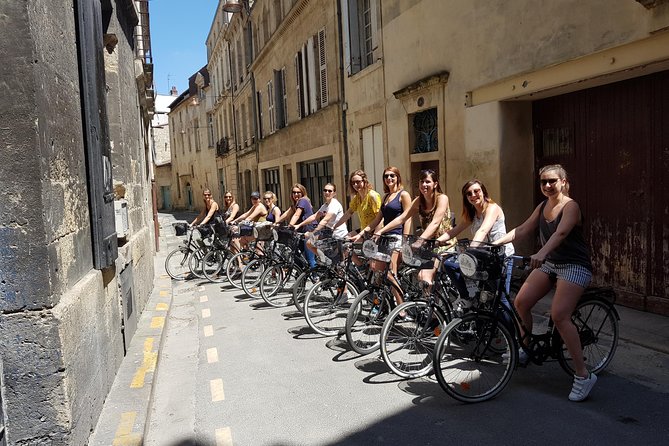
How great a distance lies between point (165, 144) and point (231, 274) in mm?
44476

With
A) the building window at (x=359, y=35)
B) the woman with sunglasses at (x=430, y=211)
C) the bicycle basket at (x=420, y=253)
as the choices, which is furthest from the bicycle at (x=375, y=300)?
the building window at (x=359, y=35)

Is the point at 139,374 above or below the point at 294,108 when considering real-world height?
below

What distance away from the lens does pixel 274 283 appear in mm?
8086

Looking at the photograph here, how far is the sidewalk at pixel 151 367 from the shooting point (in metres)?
4.00

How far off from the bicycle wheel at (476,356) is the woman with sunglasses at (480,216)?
0.80 metres

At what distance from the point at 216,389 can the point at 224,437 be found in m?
0.94

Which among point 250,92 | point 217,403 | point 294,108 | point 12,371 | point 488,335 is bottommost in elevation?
point 217,403

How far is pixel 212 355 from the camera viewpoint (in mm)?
5766

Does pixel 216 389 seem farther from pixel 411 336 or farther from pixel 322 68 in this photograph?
pixel 322 68

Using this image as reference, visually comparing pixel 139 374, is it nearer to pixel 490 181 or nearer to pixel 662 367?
pixel 662 367

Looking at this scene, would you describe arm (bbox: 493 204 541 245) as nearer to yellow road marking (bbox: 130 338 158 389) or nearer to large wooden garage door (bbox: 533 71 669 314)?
large wooden garage door (bbox: 533 71 669 314)

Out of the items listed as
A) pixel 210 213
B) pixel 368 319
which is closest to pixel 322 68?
pixel 210 213

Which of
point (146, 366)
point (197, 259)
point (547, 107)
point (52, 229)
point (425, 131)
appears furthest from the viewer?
point (197, 259)

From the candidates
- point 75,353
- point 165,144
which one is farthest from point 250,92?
point 165,144
